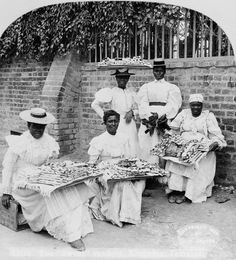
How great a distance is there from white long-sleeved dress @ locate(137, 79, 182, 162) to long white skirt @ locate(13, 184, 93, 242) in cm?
210

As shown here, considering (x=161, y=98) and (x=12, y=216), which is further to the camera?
(x=161, y=98)

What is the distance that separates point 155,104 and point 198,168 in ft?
4.58

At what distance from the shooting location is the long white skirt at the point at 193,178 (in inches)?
235

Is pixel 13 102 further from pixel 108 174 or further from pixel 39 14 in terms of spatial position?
pixel 108 174

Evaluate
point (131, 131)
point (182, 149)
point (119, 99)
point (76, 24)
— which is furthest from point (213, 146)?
point (76, 24)

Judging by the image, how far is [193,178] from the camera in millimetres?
5969

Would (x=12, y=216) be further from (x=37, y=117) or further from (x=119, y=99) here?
(x=119, y=99)

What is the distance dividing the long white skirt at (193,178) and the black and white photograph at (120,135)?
0.05 ft

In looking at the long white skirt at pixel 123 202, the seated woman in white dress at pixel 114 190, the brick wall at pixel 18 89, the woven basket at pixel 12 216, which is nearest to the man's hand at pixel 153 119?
the seated woman in white dress at pixel 114 190

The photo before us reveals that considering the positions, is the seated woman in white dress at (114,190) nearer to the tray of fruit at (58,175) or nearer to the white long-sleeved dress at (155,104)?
the tray of fruit at (58,175)

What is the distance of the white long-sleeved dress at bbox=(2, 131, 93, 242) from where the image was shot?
4562 mm

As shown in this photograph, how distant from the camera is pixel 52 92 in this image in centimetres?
862

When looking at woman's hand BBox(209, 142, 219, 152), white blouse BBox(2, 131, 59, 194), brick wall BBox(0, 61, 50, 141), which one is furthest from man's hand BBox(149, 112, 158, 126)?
brick wall BBox(0, 61, 50, 141)

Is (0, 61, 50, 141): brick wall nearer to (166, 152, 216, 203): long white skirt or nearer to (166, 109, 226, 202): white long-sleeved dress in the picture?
(166, 109, 226, 202): white long-sleeved dress
